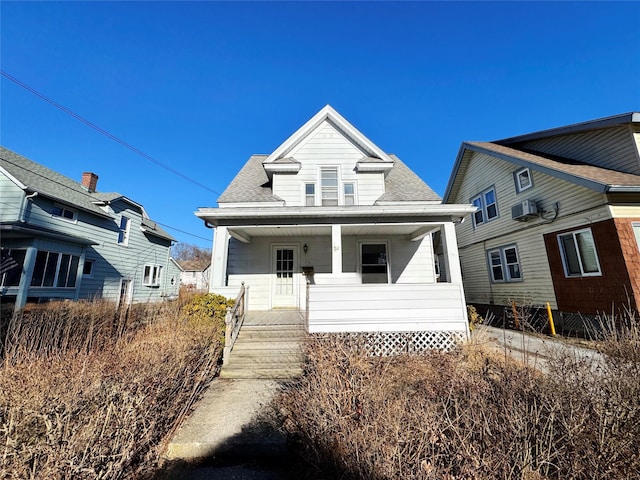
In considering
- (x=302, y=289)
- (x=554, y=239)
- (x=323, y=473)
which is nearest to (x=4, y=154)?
(x=302, y=289)

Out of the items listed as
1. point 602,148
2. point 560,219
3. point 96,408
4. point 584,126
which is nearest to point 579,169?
point 602,148

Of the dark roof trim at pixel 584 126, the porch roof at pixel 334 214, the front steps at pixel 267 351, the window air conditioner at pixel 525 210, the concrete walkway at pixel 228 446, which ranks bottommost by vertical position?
the concrete walkway at pixel 228 446

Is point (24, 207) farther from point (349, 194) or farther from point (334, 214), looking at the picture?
point (349, 194)

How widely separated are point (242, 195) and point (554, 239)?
38.7 ft

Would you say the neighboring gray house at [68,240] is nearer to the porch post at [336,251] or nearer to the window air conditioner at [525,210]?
the porch post at [336,251]

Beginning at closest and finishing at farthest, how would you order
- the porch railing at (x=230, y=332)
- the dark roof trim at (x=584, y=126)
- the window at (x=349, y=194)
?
the porch railing at (x=230, y=332)
the dark roof trim at (x=584, y=126)
the window at (x=349, y=194)

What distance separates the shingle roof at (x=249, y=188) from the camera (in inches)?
396

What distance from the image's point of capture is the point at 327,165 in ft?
34.6

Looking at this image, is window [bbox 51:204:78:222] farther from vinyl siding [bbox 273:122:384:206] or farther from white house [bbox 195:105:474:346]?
vinyl siding [bbox 273:122:384:206]

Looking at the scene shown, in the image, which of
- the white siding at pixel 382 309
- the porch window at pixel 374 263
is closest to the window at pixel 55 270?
the white siding at pixel 382 309

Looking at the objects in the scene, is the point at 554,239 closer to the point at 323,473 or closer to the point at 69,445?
the point at 323,473

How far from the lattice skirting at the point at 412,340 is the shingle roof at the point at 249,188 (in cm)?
602

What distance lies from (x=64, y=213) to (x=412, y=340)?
16876 millimetres

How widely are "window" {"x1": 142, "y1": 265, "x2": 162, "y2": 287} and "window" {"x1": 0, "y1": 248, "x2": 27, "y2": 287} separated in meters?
7.46
